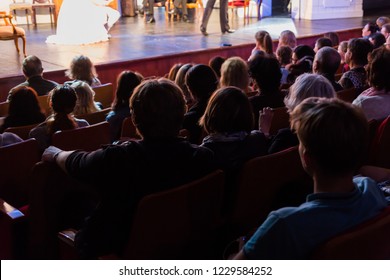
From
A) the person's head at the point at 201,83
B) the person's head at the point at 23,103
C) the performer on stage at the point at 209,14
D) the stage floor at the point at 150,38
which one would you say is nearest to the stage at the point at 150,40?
the stage floor at the point at 150,38

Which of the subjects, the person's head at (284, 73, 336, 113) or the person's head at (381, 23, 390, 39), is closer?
the person's head at (284, 73, 336, 113)

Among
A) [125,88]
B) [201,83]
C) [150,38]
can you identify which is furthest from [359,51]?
[150,38]

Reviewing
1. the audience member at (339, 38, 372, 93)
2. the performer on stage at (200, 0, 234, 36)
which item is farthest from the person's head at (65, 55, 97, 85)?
the performer on stage at (200, 0, 234, 36)

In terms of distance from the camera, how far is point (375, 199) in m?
1.29

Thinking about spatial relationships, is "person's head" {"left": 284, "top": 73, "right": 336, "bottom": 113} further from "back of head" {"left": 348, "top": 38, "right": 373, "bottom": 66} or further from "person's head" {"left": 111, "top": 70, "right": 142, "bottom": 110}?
"back of head" {"left": 348, "top": 38, "right": 373, "bottom": 66}

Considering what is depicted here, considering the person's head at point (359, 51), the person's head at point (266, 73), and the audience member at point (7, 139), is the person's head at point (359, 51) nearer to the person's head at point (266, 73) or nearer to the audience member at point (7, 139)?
the person's head at point (266, 73)

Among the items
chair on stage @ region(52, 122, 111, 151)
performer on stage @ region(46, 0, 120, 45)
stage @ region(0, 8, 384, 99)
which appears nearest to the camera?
chair on stage @ region(52, 122, 111, 151)

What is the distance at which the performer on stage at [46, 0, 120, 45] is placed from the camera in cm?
767

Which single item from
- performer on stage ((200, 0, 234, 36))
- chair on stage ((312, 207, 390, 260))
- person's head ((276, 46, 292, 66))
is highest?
performer on stage ((200, 0, 234, 36))

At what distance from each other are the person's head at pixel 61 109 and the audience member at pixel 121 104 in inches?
19.8

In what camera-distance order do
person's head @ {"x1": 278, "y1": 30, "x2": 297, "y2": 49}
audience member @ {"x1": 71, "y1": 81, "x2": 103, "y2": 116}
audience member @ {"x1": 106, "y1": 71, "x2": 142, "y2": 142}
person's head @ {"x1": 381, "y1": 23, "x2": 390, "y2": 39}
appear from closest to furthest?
audience member @ {"x1": 106, "y1": 71, "x2": 142, "y2": 142} → audience member @ {"x1": 71, "y1": 81, "x2": 103, "y2": 116} → person's head @ {"x1": 278, "y1": 30, "x2": 297, "y2": 49} → person's head @ {"x1": 381, "y1": 23, "x2": 390, "y2": 39}

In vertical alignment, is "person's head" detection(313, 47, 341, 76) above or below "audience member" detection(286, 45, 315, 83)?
above
